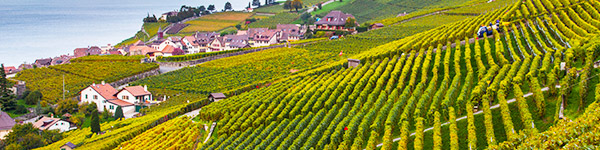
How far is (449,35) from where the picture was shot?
148 feet

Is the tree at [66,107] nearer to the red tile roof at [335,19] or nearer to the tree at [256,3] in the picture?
the red tile roof at [335,19]

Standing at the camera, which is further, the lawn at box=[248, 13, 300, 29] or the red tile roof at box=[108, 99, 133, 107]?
the lawn at box=[248, 13, 300, 29]

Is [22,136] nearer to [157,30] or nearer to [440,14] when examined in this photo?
[440,14]

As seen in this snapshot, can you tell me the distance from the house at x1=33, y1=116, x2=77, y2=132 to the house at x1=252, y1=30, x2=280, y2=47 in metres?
55.7

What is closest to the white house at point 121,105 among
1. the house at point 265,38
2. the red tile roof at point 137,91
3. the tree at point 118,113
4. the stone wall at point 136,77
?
the red tile roof at point 137,91

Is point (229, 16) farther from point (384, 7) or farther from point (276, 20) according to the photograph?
point (384, 7)

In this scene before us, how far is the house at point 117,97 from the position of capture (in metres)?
56.9

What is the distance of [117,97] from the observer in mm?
59188

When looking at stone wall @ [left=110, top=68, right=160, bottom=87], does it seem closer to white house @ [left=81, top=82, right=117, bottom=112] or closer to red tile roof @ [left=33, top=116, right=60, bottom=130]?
white house @ [left=81, top=82, right=117, bottom=112]

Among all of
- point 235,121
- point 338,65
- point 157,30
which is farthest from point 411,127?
point 157,30

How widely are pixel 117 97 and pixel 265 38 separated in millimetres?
49097

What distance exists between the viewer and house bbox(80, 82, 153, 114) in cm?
5686

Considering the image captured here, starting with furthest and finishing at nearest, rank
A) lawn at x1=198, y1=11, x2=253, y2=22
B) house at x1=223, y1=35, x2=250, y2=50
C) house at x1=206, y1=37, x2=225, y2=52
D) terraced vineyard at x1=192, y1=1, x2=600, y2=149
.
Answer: lawn at x1=198, y1=11, x2=253, y2=22, house at x1=206, y1=37, x2=225, y2=52, house at x1=223, y1=35, x2=250, y2=50, terraced vineyard at x1=192, y1=1, x2=600, y2=149

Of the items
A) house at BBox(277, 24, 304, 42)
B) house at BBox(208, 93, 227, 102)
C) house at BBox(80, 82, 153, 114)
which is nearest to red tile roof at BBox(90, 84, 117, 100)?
house at BBox(80, 82, 153, 114)
